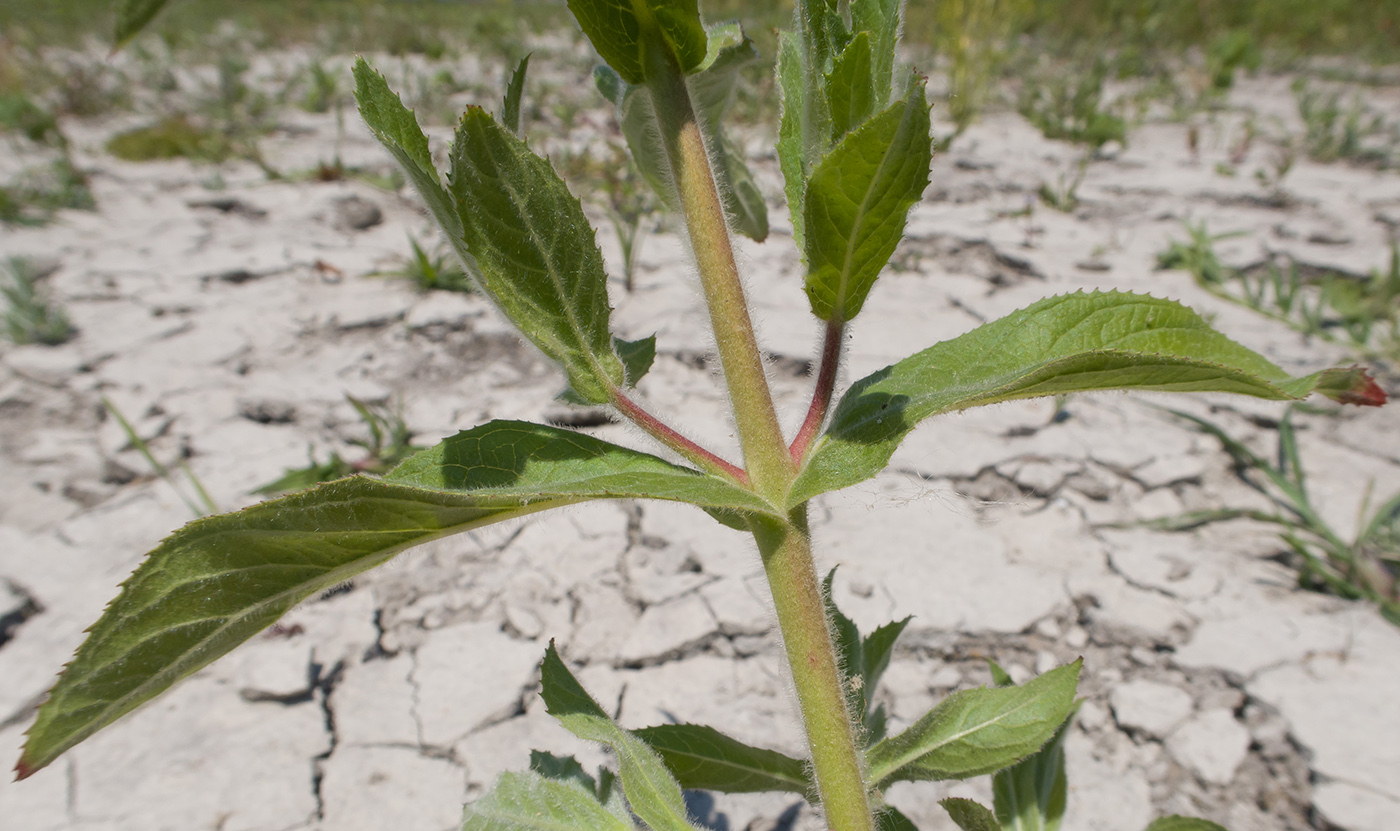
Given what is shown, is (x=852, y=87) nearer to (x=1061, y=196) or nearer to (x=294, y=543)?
(x=294, y=543)

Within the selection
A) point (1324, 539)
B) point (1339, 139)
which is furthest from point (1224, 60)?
point (1324, 539)

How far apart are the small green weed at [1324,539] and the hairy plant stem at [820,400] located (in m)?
1.96

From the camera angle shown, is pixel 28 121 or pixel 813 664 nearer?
pixel 813 664

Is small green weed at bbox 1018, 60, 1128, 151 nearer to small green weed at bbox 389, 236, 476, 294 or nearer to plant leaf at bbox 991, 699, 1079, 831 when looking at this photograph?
small green weed at bbox 389, 236, 476, 294

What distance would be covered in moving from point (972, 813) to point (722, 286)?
2.70 ft

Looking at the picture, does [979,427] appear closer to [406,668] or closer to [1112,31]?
[406,668]

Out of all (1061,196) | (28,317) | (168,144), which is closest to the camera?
(28,317)

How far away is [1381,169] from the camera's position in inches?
195

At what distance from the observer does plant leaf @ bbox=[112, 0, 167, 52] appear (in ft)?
1.92

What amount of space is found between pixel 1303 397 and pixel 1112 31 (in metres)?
10.4

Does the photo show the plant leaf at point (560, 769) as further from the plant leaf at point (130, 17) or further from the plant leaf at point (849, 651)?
the plant leaf at point (130, 17)

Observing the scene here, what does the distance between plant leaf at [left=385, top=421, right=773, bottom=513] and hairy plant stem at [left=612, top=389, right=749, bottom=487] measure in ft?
0.07

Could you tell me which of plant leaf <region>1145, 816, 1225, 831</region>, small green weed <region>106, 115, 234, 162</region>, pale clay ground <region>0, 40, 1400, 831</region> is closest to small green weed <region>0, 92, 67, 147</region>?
small green weed <region>106, 115, 234, 162</region>

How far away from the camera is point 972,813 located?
109cm
